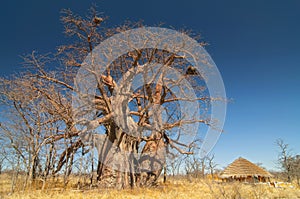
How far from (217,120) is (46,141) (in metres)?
5.28

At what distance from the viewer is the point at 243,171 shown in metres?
19.2

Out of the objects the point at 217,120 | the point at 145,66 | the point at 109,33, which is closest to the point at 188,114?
the point at 217,120

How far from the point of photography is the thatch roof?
19.0 m

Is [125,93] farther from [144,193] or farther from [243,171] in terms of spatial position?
[243,171]

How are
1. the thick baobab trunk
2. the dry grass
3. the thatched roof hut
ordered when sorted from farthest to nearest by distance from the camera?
the thatched roof hut < the thick baobab trunk < the dry grass

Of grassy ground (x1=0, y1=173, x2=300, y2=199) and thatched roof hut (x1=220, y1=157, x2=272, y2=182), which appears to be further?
thatched roof hut (x1=220, y1=157, x2=272, y2=182)

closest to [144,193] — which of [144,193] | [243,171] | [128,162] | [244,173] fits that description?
[144,193]

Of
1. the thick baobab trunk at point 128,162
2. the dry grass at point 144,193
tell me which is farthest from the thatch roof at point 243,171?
the dry grass at point 144,193

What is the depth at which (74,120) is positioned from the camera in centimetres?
610

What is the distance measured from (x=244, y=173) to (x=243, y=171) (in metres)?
0.27

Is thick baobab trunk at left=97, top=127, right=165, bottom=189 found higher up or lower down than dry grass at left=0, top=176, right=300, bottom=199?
higher up

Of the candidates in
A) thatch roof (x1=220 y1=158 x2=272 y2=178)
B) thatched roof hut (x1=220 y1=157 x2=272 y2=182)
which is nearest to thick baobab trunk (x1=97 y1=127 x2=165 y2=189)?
thatched roof hut (x1=220 y1=157 x2=272 y2=182)

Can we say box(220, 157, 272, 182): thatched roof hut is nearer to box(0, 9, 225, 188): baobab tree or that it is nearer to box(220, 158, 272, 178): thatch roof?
box(220, 158, 272, 178): thatch roof

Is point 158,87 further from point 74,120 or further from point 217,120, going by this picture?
point 74,120
